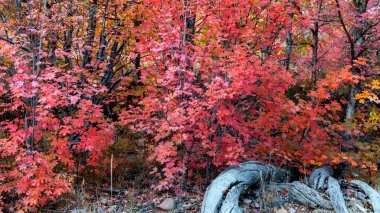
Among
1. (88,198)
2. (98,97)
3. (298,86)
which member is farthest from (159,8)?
(298,86)

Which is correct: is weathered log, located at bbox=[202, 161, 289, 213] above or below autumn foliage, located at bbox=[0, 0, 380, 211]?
below

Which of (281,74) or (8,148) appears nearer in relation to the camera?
(8,148)

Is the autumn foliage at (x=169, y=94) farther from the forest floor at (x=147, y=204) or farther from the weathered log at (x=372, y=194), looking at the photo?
the weathered log at (x=372, y=194)

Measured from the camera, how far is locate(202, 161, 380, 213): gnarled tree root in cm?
399

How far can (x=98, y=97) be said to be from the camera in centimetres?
573

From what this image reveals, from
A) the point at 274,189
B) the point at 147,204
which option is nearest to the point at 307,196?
the point at 274,189

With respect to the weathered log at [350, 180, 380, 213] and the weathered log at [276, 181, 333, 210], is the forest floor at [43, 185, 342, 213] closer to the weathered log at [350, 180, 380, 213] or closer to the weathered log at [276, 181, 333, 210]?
the weathered log at [276, 181, 333, 210]

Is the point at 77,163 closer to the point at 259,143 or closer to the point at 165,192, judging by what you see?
the point at 165,192

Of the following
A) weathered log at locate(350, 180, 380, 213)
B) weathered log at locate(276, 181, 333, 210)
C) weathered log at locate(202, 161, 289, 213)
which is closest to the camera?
weathered log at locate(202, 161, 289, 213)

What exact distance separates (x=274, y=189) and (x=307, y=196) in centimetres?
45

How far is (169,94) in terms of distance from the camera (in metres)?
4.79

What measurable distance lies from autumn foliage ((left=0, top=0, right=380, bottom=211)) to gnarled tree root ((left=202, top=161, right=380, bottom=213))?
0.79 feet

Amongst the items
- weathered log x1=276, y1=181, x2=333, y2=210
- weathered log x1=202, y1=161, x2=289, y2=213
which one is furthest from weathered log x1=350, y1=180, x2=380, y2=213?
weathered log x1=202, y1=161, x2=289, y2=213

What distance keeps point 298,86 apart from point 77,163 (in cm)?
609
